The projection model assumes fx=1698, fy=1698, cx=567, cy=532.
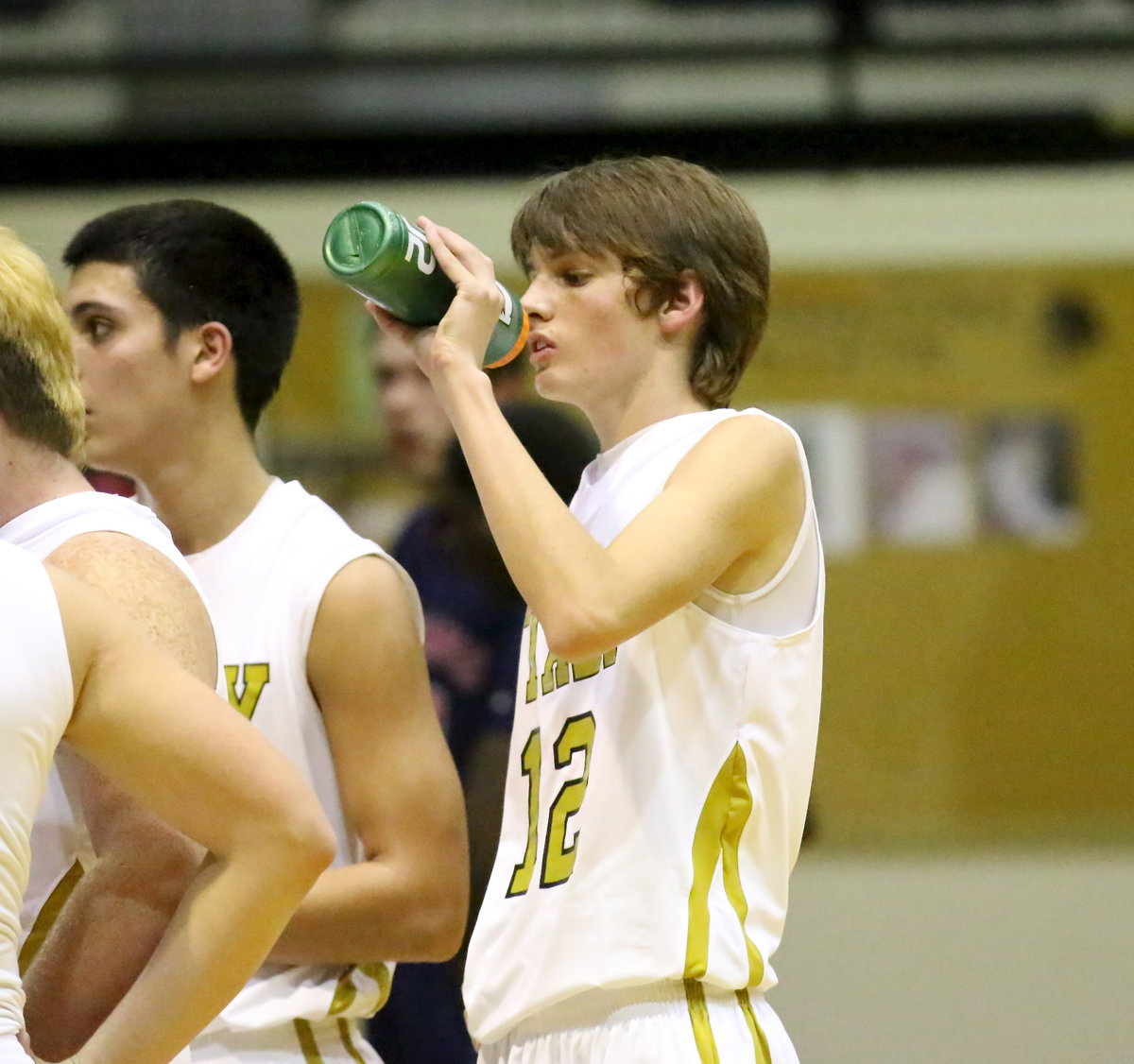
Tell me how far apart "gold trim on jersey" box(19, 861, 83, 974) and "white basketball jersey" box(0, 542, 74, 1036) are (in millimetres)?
219

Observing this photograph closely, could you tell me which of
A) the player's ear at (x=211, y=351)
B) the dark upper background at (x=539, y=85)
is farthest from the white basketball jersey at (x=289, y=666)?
the dark upper background at (x=539, y=85)


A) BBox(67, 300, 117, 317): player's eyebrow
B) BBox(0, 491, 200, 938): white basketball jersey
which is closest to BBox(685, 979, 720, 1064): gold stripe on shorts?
BBox(0, 491, 200, 938): white basketball jersey

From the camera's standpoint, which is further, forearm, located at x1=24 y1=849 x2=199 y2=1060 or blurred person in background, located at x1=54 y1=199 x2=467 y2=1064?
blurred person in background, located at x1=54 y1=199 x2=467 y2=1064

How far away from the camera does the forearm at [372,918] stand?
1.97 m

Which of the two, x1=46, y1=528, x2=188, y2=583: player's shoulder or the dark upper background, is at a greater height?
the dark upper background

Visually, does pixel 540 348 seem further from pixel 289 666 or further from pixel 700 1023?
pixel 700 1023

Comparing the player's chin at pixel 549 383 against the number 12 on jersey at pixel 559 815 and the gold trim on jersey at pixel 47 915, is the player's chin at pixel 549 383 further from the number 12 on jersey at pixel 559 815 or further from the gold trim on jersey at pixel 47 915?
the gold trim on jersey at pixel 47 915

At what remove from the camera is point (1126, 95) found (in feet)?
16.4

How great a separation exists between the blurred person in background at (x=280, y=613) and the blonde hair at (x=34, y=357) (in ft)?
1.66

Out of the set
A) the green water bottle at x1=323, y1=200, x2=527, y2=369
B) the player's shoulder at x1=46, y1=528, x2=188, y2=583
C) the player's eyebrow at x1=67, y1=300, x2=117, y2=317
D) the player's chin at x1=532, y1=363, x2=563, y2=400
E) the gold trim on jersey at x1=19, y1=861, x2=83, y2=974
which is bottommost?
the gold trim on jersey at x1=19, y1=861, x2=83, y2=974

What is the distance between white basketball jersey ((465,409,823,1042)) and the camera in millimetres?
1680

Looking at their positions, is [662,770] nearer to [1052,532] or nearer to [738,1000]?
[738,1000]

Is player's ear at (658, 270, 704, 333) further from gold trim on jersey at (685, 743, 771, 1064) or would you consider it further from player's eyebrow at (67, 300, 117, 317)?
player's eyebrow at (67, 300, 117, 317)

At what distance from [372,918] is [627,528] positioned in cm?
61
